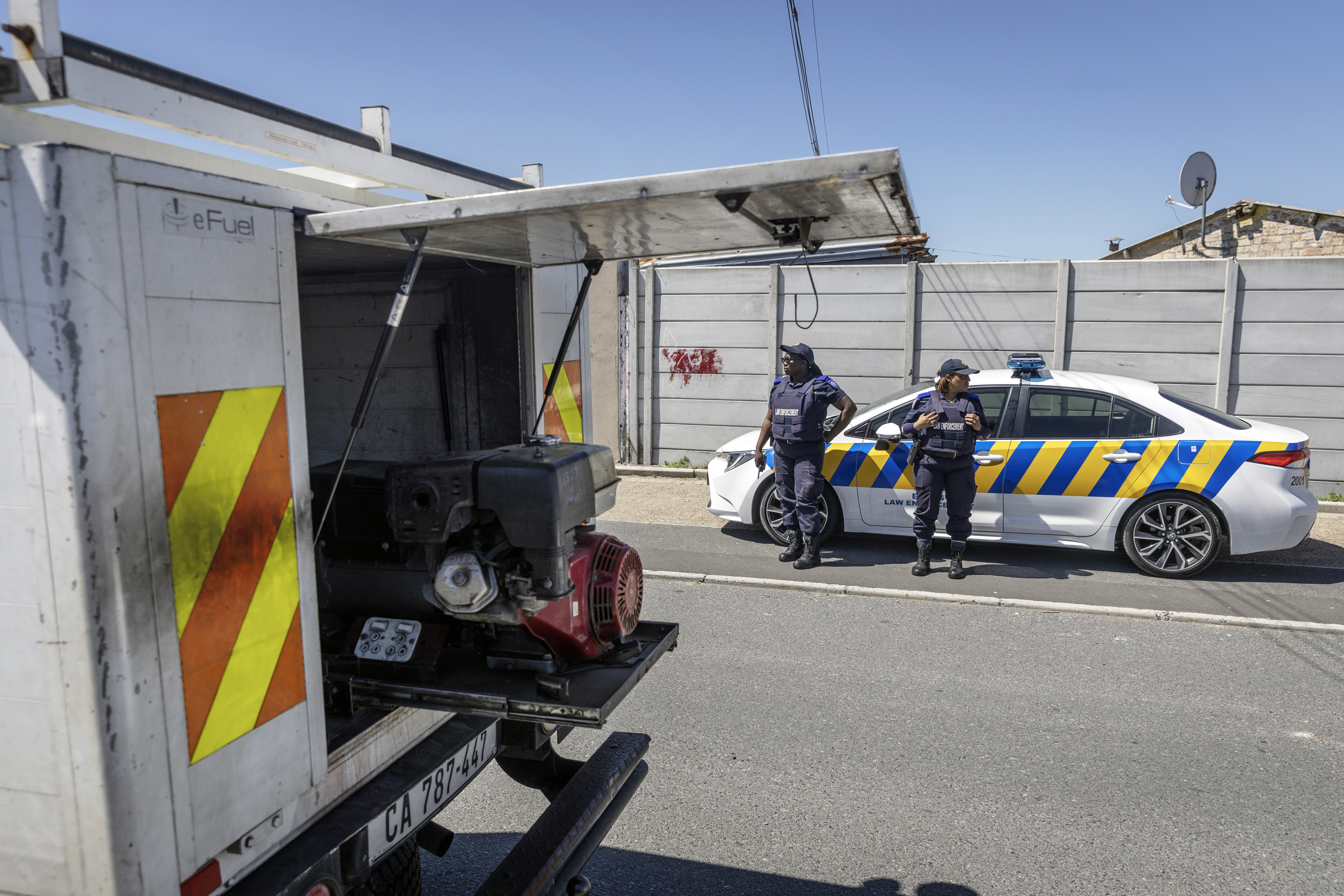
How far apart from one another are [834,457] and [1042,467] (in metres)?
1.64

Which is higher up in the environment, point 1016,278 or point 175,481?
point 1016,278

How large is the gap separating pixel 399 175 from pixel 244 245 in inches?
44.2

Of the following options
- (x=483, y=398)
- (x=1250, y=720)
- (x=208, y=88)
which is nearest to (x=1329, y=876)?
(x=1250, y=720)

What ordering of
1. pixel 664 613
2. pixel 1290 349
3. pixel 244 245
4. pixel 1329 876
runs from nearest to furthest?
pixel 244 245, pixel 1329 876, pixel 664 613, pixel 1290 349

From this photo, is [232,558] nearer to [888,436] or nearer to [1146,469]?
[888,436]

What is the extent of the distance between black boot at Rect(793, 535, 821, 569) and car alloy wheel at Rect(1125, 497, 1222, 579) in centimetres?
240

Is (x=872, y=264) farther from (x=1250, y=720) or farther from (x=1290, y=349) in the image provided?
(x=1250, y=720)

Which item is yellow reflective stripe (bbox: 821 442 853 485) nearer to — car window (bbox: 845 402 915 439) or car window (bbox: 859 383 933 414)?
car window (bbox: 845 402 915 439)

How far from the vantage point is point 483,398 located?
3.43 metres

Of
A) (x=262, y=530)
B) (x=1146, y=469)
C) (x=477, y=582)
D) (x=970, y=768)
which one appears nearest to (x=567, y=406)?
(x=477, y=582)

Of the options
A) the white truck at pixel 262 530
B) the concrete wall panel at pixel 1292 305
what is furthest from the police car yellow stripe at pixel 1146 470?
the white truck at pixel 262 530

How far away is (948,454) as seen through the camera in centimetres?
673

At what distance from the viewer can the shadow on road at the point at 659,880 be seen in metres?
3.16

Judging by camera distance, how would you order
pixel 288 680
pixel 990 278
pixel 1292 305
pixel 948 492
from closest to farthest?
pixel 288 680, pixel 948 492, pixel 1292 305, pixel 990 278
